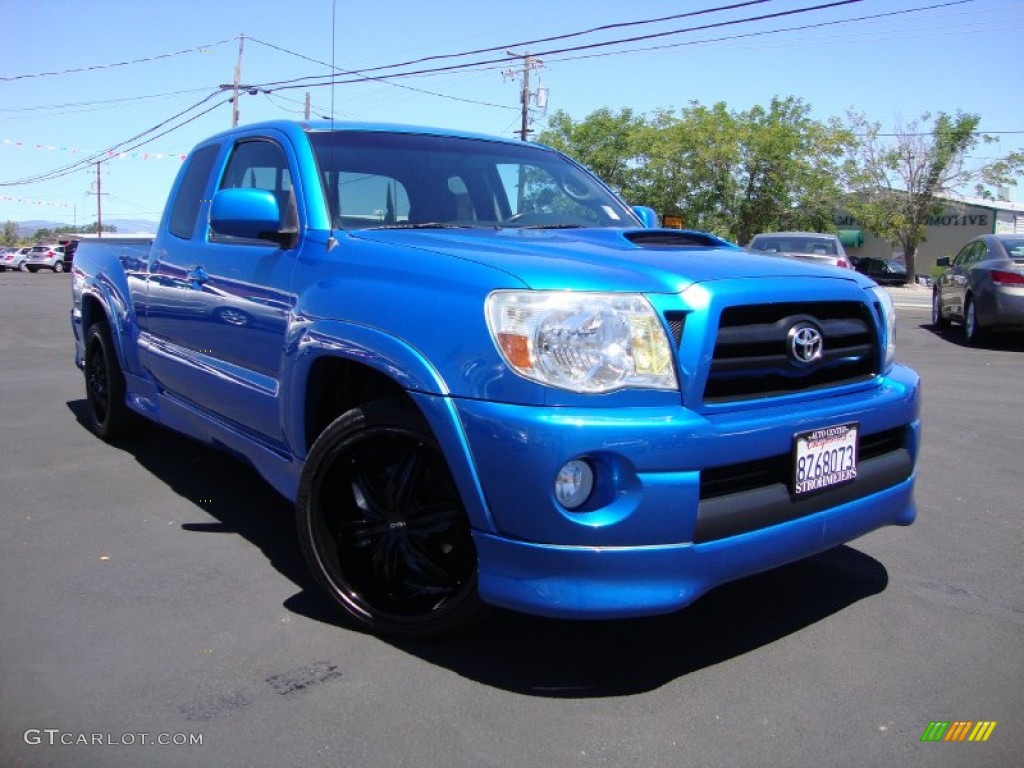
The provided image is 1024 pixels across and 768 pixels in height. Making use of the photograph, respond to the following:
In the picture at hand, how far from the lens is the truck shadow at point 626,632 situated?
3.01 meters

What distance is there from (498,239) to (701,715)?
1732 millimetres

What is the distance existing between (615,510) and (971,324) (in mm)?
11281

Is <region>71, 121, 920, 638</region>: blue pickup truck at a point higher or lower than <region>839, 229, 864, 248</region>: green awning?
lower

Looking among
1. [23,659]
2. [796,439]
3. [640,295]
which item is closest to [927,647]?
[796,439]

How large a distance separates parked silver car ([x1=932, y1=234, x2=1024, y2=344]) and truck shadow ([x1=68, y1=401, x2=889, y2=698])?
862 cm

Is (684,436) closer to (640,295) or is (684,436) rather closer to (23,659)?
(640,295)

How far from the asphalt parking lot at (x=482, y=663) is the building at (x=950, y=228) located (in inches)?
1901

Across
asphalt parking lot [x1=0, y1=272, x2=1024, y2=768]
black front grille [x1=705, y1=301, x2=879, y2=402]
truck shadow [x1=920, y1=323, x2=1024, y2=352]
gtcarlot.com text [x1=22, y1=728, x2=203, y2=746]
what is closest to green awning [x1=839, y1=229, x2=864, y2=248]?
truck shadow [x1=920, y1=323, x2=1024, y2=352]

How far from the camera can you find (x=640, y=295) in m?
2.77

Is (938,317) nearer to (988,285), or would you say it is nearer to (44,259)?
(988,285)

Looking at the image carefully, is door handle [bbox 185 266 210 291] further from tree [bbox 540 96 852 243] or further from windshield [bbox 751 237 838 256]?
tree [bbox 540 96 852 243]

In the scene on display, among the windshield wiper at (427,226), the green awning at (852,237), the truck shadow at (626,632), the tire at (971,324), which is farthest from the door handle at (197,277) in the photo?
the green awning at (852,237)

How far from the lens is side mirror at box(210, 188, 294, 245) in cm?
362

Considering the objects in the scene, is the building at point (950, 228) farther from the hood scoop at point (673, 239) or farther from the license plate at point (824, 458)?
the license plate at point (824, 458)
